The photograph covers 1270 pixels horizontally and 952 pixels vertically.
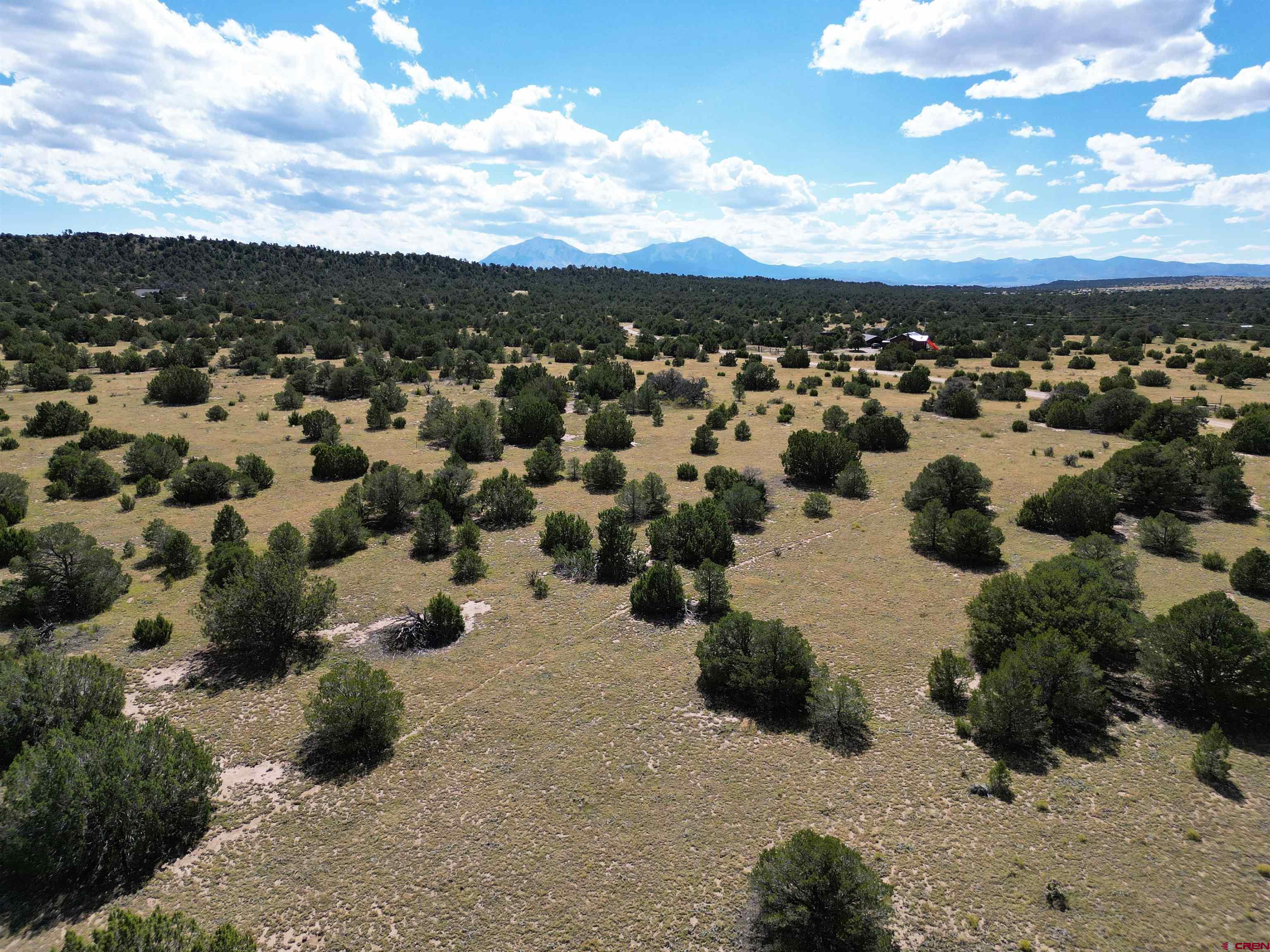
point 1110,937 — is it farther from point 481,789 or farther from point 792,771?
point 481,789

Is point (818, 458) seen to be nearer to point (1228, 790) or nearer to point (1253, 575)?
point (1253, 575)

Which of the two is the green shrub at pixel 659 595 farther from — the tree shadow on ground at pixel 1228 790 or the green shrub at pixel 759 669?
the tree shadow on ground at pixel 1228 790

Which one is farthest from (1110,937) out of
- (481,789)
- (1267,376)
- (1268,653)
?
(1267,376)


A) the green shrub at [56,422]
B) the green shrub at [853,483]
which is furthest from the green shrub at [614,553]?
the green shrub at [56,422]

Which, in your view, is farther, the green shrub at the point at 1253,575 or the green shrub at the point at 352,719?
the green shrub at the point at 1253,575

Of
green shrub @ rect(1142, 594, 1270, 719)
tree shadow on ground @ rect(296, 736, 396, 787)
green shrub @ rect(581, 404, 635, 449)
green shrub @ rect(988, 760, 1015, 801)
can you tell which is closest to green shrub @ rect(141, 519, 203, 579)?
tree shadow on ground @ rect(296, 736, 396, 787)

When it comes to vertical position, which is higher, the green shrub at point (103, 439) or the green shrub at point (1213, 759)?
the green shrub at point (103, 439)

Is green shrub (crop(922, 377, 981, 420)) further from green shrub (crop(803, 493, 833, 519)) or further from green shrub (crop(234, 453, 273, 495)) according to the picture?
green shrub (crop(234, 453, 273, 495))

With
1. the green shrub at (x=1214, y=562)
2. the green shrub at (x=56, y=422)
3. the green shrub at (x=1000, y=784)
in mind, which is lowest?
the green shrub at (x=1000, y=784)
